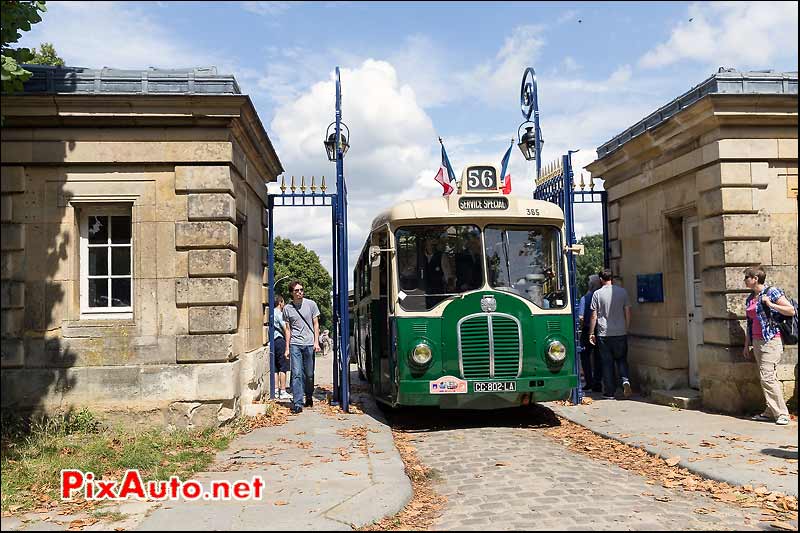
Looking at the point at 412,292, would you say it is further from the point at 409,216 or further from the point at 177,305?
the point at 177,305

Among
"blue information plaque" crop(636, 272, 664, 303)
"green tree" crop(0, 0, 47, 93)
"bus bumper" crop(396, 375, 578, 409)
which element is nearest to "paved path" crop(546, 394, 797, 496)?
"bus bumper" crop(396, 375, 578, 409)

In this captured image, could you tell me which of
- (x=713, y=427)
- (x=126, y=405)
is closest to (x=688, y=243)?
(x=713, y=427)

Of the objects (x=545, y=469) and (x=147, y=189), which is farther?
(x=147, y=189)

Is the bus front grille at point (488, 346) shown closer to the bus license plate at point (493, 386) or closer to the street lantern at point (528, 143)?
the bus license plate at point (493, 386)

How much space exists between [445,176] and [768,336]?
5507 mm

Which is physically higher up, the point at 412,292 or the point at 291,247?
the point at 291,247

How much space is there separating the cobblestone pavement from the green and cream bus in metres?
0.69

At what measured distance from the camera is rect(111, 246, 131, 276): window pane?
939 centimetres

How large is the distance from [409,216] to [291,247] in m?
52.3

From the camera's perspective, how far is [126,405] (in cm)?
900

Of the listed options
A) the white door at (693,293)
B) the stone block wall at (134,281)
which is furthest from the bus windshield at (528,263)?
the stone block wall at (134,281)

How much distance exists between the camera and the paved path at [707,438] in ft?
22.0

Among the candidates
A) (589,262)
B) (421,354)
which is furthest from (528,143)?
(589,262)

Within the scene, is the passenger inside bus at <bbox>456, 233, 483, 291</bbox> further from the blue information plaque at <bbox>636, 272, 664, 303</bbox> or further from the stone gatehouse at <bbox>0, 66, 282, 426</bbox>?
the blue information plaque at <bbox>636, 272, 664, 303</bbox>
